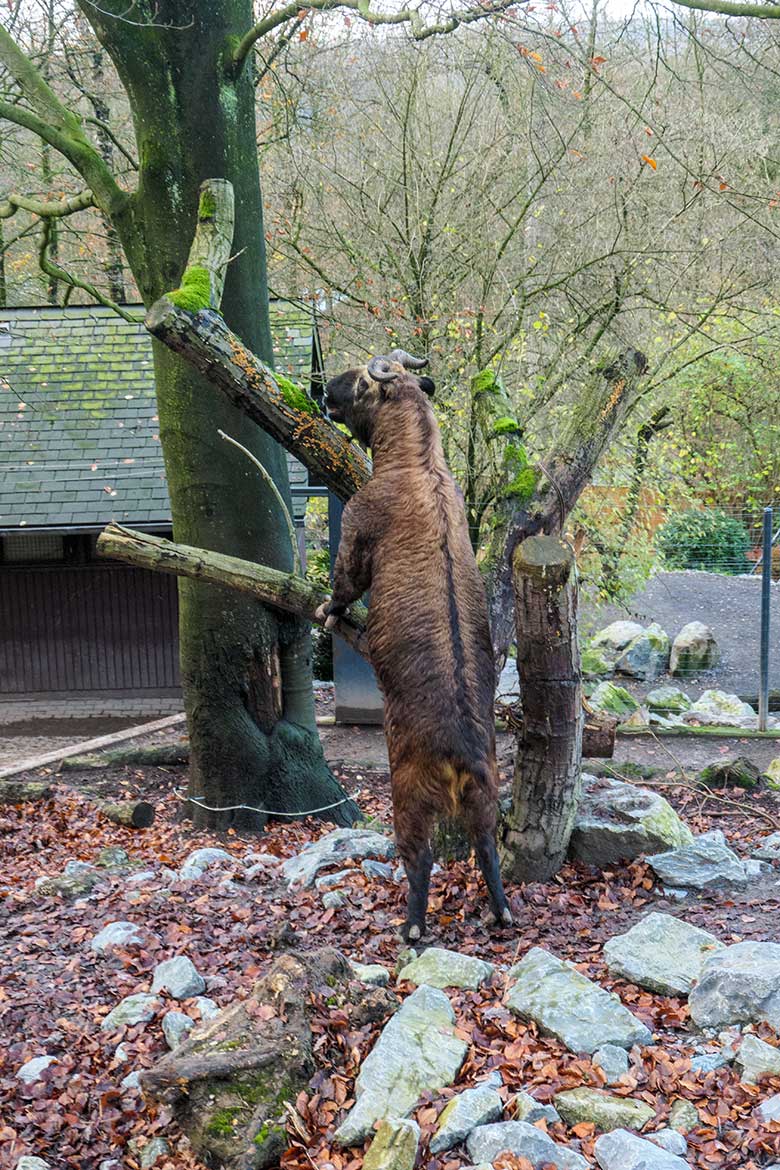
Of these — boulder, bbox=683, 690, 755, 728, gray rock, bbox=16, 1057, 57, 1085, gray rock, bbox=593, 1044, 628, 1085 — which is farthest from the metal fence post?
gray rock, bbox=16, 1057, 57, 1085

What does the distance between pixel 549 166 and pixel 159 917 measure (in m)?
8.52

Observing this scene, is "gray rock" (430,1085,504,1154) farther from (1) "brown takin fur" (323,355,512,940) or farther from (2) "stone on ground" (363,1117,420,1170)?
(1) "brown takin fur" (323,355,512,940)

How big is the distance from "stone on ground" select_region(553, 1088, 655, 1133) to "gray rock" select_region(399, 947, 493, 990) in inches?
36.4

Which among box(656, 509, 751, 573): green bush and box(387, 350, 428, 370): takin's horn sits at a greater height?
box(387, 350, 428, 370): takin's horn

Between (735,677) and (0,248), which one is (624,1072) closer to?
(0,248)

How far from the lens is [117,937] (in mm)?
5395

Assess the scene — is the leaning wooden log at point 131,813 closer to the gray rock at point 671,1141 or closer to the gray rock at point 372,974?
the gray rock at point 372,974

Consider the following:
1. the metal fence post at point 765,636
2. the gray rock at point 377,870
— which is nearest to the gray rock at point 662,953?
the gray rock at point 377,870

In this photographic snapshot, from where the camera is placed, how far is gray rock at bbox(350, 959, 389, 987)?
4.66 metres

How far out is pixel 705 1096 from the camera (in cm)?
373

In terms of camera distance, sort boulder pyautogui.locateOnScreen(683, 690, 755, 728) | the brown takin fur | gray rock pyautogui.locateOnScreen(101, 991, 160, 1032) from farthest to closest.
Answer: boulder pyautogui.locateOnScreen(683, 690, 755, 728) → the brown takin fur → gray rock pyautogui.locateOnScreen(101, 991, 160, 1032)

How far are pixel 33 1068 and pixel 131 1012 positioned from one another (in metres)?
0.45

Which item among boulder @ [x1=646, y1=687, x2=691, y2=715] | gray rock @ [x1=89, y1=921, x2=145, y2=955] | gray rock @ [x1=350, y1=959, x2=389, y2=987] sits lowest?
boulder @ [x1=646, y1=687, x2=691, y2=715]

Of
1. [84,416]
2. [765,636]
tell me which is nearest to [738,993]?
[765,636]
